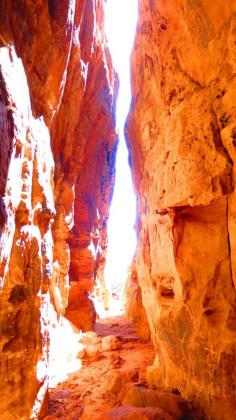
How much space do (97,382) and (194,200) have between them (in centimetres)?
655

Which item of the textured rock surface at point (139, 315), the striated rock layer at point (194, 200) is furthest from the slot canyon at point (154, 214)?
the textured rock surface at point (139, 315)

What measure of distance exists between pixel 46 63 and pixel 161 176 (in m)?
4.59

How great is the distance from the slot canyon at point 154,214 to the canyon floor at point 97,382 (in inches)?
2.0

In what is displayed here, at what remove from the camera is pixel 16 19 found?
683cm

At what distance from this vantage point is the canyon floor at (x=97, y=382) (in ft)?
24.1

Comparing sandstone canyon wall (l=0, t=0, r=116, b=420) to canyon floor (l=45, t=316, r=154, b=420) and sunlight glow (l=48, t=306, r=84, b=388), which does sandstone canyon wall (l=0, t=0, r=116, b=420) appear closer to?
sunlight glow (l=48, t=306, r=84, b=388)

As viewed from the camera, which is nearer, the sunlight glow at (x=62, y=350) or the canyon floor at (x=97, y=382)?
the canyon floor at (x=97, y=382)

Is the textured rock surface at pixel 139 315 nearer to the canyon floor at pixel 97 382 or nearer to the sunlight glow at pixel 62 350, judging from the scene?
the canyon floor at pixel 97 382

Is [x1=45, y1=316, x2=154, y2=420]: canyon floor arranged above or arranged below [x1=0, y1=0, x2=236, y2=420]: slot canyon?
below

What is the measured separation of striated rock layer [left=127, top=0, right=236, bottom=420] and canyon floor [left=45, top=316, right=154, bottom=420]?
4.02ft

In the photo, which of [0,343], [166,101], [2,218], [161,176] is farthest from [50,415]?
[166,101]

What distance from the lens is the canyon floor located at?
736 centimetres

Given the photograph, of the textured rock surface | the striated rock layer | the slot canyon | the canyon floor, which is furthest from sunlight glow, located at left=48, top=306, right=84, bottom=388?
the striated rock layer

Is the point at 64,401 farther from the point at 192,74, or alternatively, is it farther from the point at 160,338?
the point at 192,74
